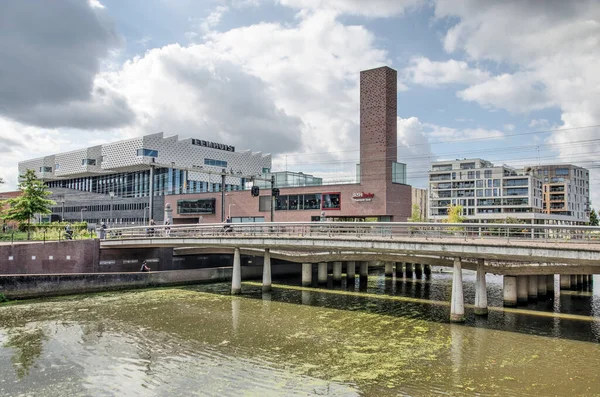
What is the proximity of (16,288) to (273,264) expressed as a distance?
24655mm

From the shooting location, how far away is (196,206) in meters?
73.7

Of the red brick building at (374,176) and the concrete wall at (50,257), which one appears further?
the red brick building at (374,176)

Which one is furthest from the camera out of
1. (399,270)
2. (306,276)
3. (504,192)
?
(504,192)

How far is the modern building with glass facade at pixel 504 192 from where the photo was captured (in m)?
108

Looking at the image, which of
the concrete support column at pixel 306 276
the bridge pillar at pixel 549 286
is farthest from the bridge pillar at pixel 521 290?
the concrete support column at pixel 306 276

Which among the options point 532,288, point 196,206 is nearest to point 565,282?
point 532,288

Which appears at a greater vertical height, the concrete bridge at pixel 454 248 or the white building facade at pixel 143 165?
the white building facade at pixel 143 165

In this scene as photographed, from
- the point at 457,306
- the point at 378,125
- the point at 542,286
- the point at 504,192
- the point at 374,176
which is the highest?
the point at 378,125

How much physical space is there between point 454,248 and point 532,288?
12.7m

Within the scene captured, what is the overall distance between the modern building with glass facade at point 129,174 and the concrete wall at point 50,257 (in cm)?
4711

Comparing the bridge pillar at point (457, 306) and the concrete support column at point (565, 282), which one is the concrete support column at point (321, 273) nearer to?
the bridge pillar at point (457, 306)

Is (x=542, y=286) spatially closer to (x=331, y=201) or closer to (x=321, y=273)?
(x=321, y=273)

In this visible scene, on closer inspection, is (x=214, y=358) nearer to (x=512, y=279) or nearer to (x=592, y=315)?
(x=512, y=279)

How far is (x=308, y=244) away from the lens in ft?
106
